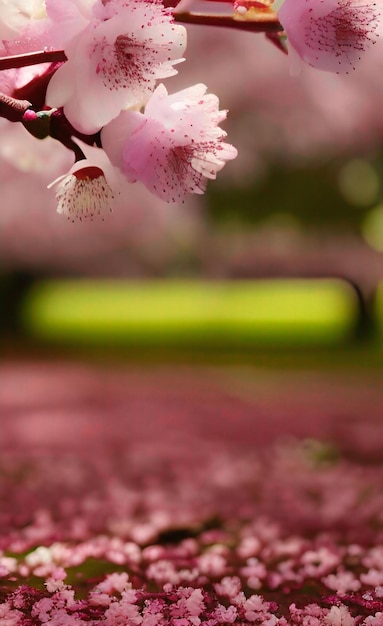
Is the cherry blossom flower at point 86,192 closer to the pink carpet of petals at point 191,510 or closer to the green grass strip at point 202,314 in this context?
the pink carpet of petals at point 191,510

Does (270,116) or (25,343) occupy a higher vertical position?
(270,116)

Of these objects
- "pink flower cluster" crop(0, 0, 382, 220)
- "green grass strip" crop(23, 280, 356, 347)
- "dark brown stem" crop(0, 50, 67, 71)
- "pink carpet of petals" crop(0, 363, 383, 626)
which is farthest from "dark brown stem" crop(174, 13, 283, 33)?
"green grass strip" crop(23, 280, 356, 347)

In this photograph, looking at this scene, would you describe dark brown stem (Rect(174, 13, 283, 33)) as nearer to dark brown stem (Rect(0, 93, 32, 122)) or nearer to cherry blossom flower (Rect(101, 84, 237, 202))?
cherry blossom flower (Rect(101, 84, 237, 202))

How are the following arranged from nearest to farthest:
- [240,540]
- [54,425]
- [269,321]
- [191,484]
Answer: [240,540]
[191,484]
[54,425]
[269,321]

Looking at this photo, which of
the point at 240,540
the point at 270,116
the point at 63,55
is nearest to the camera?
the point at 63,55

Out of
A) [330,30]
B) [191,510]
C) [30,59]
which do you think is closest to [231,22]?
[330,30]

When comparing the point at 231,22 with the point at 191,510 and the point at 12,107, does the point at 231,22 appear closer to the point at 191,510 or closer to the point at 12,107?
the point at 12,107

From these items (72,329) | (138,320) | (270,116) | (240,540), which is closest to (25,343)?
(72,329)

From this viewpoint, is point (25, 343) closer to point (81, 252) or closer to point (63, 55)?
point (81, 252)
